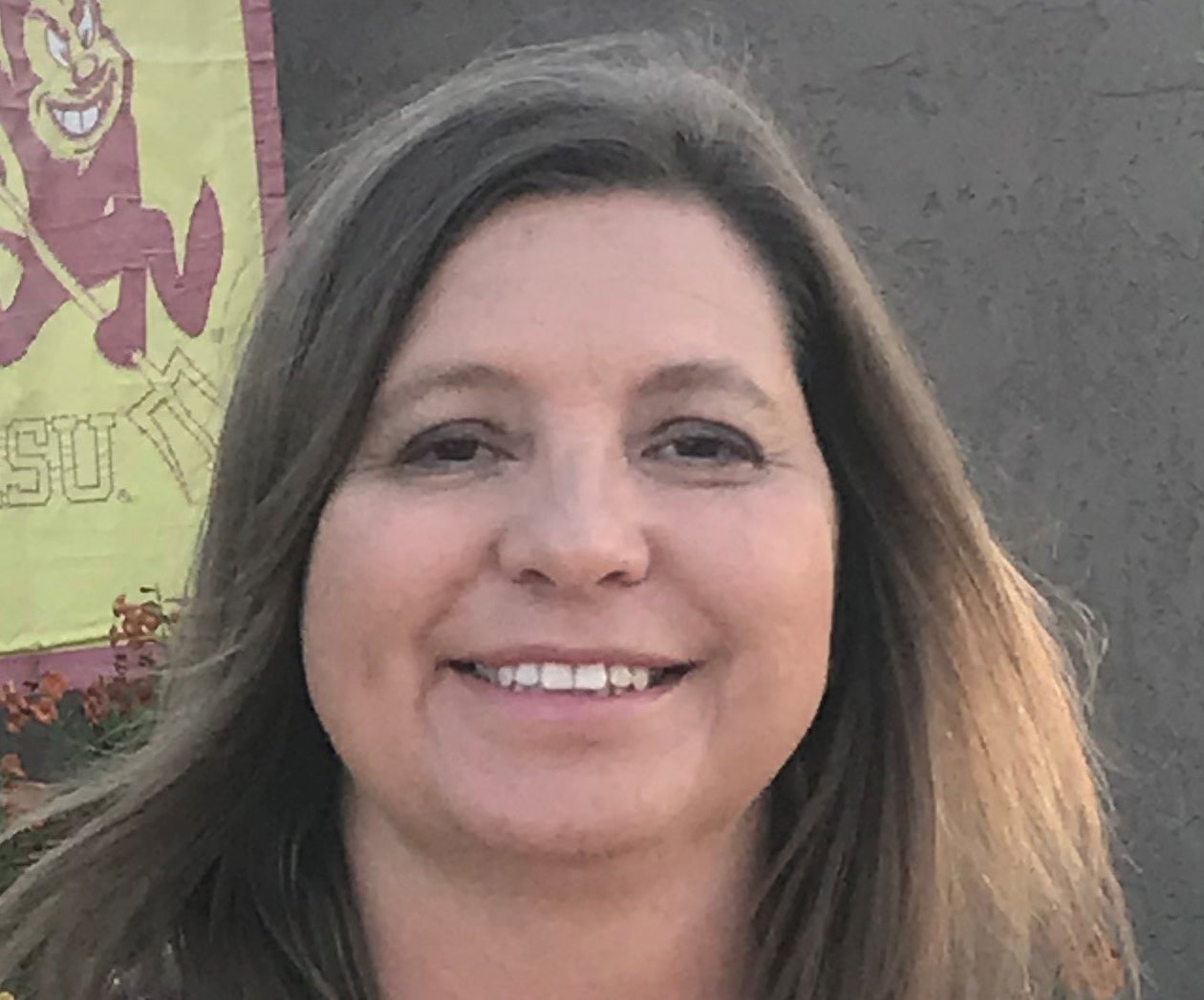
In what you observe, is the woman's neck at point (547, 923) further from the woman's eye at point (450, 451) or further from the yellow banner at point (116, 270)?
the yellow banner at point (116, 270)

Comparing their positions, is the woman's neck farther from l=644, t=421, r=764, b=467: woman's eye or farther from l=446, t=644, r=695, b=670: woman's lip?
l=644, t=421, r=764, b=467: woman's eye

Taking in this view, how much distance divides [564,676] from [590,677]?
2cm

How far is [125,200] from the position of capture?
2857 mm

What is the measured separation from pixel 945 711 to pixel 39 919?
0.76 meters

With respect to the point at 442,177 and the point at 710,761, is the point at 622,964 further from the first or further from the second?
the point at 442,177

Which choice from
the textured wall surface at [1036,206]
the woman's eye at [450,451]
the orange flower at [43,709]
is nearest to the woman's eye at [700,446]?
the woman's eye at [450,451]

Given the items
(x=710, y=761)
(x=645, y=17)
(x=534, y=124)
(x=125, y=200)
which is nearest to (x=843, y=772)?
(x=710, y=761)

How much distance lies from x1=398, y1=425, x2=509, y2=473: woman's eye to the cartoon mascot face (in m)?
1.78

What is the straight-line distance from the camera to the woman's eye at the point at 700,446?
1.24 meters

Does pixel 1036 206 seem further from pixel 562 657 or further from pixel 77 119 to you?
pixel 562 657

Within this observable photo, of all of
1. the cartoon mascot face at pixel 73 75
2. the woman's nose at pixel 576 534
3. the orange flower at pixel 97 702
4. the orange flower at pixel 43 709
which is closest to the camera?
the woman's nose at pixel 576 534

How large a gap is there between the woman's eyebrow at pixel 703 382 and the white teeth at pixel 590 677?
19 centimetres

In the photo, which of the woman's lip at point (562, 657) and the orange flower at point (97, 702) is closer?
the woman's lip at point (562, 657)

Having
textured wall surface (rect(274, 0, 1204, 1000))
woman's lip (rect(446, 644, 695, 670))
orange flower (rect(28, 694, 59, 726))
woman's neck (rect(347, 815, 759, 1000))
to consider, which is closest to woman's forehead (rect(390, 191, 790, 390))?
woman's lip (rect(446, 644, 695, 670))
